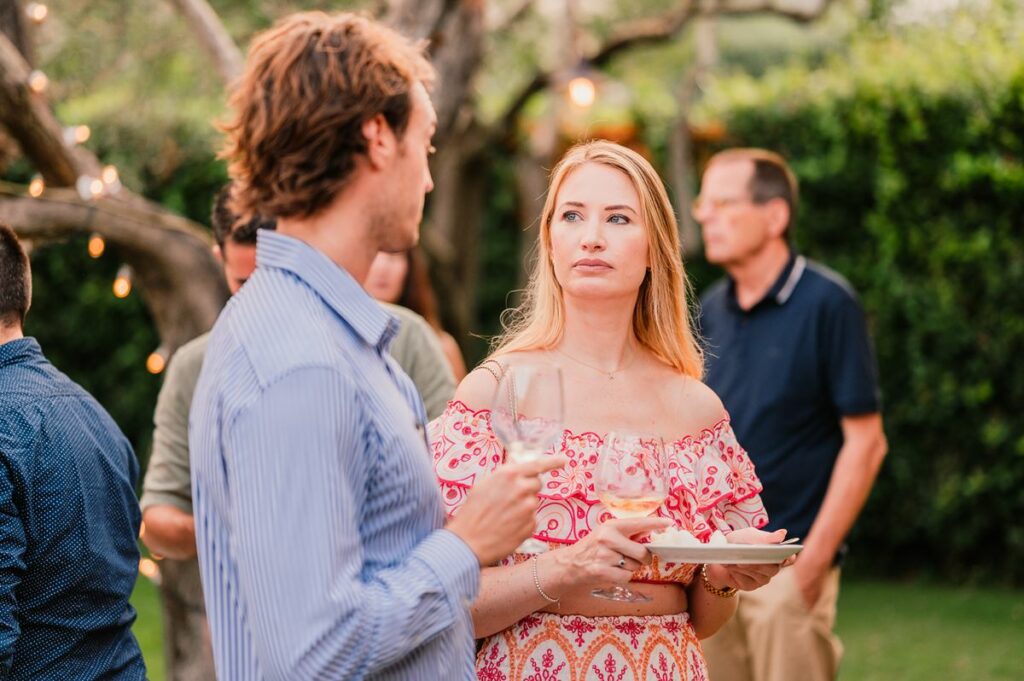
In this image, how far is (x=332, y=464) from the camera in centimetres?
174

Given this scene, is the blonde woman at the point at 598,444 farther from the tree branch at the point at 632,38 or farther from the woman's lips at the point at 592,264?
the tree branch at the point at 632,38

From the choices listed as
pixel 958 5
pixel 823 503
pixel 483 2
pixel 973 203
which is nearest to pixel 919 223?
pixel 973 203

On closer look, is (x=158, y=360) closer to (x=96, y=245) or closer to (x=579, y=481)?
(x=96, y=245)

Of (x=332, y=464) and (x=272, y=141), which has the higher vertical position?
(x=272, y=141)

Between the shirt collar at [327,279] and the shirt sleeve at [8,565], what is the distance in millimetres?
878

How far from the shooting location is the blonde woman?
269 centimetres

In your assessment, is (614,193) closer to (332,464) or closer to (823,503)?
(332,464)

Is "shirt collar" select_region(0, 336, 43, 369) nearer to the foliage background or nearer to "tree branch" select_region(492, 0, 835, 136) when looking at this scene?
the foliage background

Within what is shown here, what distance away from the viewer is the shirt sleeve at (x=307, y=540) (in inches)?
67.2

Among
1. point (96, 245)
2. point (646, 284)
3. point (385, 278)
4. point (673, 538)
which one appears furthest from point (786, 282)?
point (96, 245)

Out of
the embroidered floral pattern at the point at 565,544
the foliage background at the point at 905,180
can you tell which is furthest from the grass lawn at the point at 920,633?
the embroidered floral pattern at the point at 565,544

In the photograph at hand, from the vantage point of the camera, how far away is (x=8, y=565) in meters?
2.41

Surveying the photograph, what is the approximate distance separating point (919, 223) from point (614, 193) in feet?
18.6

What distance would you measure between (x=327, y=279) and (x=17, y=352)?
3.57 feet
